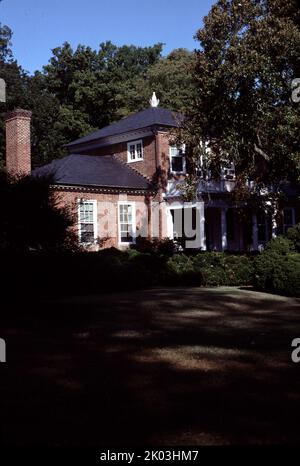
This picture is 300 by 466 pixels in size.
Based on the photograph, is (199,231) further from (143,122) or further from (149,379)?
(149,379)

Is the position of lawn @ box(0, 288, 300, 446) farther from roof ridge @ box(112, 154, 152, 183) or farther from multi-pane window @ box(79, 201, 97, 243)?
roof ridge @ box(112, 154, 152, 183)

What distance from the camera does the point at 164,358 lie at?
749 cm

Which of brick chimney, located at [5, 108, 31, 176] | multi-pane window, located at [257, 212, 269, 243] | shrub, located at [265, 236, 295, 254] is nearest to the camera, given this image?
shrub, located at [265, 236, 295, 254]

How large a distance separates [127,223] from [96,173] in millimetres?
3105

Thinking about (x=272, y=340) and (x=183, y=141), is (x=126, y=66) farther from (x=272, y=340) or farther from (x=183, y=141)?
(x=272, y=340)

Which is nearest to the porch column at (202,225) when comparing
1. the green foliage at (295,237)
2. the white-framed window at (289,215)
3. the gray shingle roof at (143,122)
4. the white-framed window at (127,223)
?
the white-framed window at (127,223)

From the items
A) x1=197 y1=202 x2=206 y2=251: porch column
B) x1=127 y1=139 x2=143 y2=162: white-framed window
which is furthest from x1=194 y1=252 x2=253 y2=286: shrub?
x1=127 y1=139 x2=143 y2=162: white-framed window

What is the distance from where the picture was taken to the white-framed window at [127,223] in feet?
94.4

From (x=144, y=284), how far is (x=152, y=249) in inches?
269

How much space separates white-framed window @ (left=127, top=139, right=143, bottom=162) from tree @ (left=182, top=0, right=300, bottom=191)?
25.4 feet

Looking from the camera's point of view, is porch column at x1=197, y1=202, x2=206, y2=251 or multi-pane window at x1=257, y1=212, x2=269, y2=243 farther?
multi-pane window at x1=257, y1=212, x2=269, y2=243

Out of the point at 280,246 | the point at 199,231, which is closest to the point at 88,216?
the point at 199,231

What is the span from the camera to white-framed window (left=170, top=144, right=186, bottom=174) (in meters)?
30.4

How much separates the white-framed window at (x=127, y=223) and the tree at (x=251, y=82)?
268 inches
